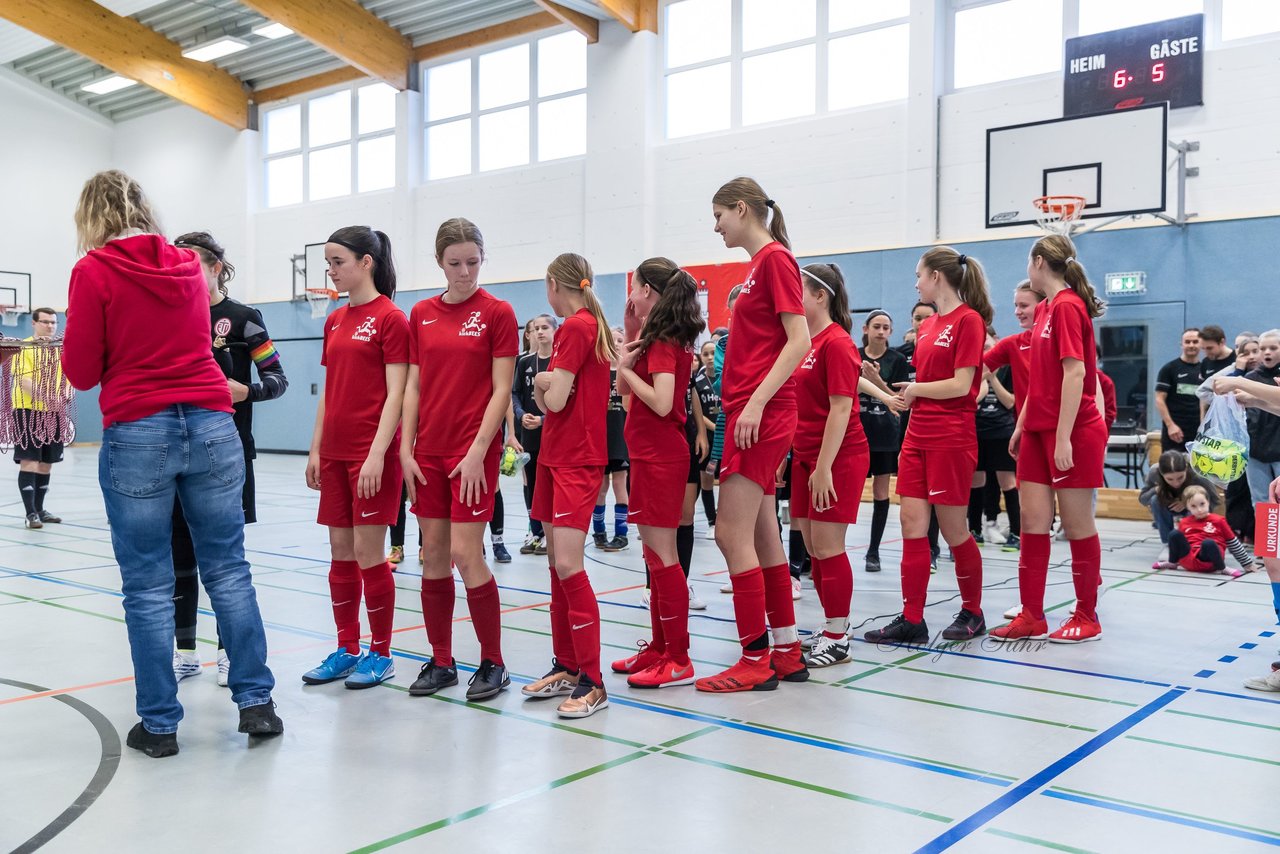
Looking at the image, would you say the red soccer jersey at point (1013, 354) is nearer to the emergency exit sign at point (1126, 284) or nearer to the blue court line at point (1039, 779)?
the blue court line at point (1039, 779)

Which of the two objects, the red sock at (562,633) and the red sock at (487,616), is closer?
the red sock at (487,616)

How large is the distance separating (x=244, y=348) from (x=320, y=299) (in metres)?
16.4

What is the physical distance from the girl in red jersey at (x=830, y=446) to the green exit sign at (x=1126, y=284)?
8324 mm

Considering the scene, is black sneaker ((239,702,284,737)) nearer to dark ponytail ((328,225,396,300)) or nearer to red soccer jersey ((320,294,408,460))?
red soccer jersey ((320,294,408,460))

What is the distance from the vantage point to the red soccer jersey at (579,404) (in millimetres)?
3502

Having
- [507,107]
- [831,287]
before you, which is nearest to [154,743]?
[831,287]

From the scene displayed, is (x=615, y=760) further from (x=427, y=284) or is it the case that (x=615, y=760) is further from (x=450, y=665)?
(x=427, y=284)

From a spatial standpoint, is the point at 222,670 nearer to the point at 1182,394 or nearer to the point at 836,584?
the point at 836,584

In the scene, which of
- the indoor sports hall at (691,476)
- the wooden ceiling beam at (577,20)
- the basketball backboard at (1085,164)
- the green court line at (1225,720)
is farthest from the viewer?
the wooden ceiling beam at (577,20)

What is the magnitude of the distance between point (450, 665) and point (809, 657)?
1.44 m

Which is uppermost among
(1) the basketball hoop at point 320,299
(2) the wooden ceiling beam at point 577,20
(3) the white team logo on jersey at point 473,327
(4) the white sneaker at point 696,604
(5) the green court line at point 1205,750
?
(2) the wooden ceiling beam at point 577,20

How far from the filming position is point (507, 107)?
1709 cm

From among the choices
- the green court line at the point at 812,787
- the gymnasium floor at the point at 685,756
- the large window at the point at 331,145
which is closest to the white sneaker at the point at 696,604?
the gymnasium floor at the point at 685,756

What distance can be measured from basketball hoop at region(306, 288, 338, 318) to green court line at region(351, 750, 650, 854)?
1763cm
